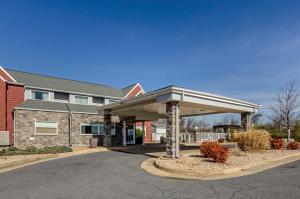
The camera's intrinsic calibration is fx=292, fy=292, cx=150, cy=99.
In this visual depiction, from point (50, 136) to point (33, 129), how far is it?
1665mm

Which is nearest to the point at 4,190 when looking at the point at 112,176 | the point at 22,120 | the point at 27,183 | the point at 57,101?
the point at 27,183

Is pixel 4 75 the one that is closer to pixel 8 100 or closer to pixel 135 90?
pixel 8 100

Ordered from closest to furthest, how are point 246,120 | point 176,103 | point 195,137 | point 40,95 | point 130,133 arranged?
point 176,103, point 246,120, point 40,95, point 130,133, point 195,137

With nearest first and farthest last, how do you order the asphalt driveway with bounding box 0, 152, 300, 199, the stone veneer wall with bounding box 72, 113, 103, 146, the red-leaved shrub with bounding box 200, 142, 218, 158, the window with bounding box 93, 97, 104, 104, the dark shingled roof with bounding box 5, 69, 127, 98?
1. the asphalt driveway with bounding box 0, 152, 300, 199
2. the red-leaved shrub with bounding box 200, 142, 218, 158
3. the stone veneer wall with bounding box 72, 113, 103, 146
4. the dark shingled roof with bounding box 5, 69, 127, 98
5. the window with bounding box 93, 97, 104, 104

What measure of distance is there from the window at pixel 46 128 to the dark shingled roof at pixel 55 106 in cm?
141

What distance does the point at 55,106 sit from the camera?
28.6 metres

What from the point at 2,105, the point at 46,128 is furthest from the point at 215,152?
the point at 2,105

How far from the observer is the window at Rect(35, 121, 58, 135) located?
26441 millimetres

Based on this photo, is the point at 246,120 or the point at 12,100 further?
the point at 12,100

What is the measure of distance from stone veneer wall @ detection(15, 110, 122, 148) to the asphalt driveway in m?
13.2

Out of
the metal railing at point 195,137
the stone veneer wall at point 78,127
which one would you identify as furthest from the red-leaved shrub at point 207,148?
the metal railing at point 195,137

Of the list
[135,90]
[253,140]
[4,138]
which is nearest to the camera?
[253,140]

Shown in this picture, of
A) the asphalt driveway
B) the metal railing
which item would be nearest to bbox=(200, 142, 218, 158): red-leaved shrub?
→ the asphalt driveway

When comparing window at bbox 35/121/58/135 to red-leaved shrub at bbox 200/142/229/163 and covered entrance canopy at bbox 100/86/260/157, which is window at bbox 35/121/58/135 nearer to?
covered entrance canopy at bbox 100/86/260/157
